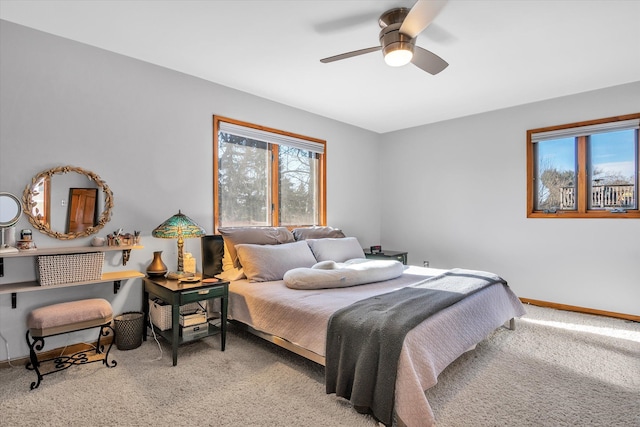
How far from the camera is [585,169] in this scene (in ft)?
12.9

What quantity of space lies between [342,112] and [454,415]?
3737 millimetres

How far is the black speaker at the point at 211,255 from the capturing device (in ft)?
11.1

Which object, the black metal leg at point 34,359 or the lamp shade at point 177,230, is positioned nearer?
the black metal leg at point 34,359

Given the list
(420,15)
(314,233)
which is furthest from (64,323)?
(420,15)

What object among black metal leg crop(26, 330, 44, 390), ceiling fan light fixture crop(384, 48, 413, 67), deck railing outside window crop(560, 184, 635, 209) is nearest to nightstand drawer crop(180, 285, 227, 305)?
black metal leg crop(26, 330, 44, 390)

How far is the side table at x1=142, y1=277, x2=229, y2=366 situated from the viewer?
2525mm

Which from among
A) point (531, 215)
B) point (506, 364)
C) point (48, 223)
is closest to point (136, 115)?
point (48, 223)

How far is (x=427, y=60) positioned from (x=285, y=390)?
8.31 ft

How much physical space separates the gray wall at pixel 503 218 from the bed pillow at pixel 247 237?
254 centimetres

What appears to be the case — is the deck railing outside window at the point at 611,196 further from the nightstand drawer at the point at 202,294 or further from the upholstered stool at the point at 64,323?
the upholstered stool at the point at 64,323

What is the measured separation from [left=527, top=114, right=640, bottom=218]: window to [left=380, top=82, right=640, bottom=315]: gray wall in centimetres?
11

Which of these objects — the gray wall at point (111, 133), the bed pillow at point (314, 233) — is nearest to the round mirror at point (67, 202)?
the gray wall at point (111, 133)

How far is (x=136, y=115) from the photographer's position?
3061 millimetres

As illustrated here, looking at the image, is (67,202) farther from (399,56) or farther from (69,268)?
(399,56)
